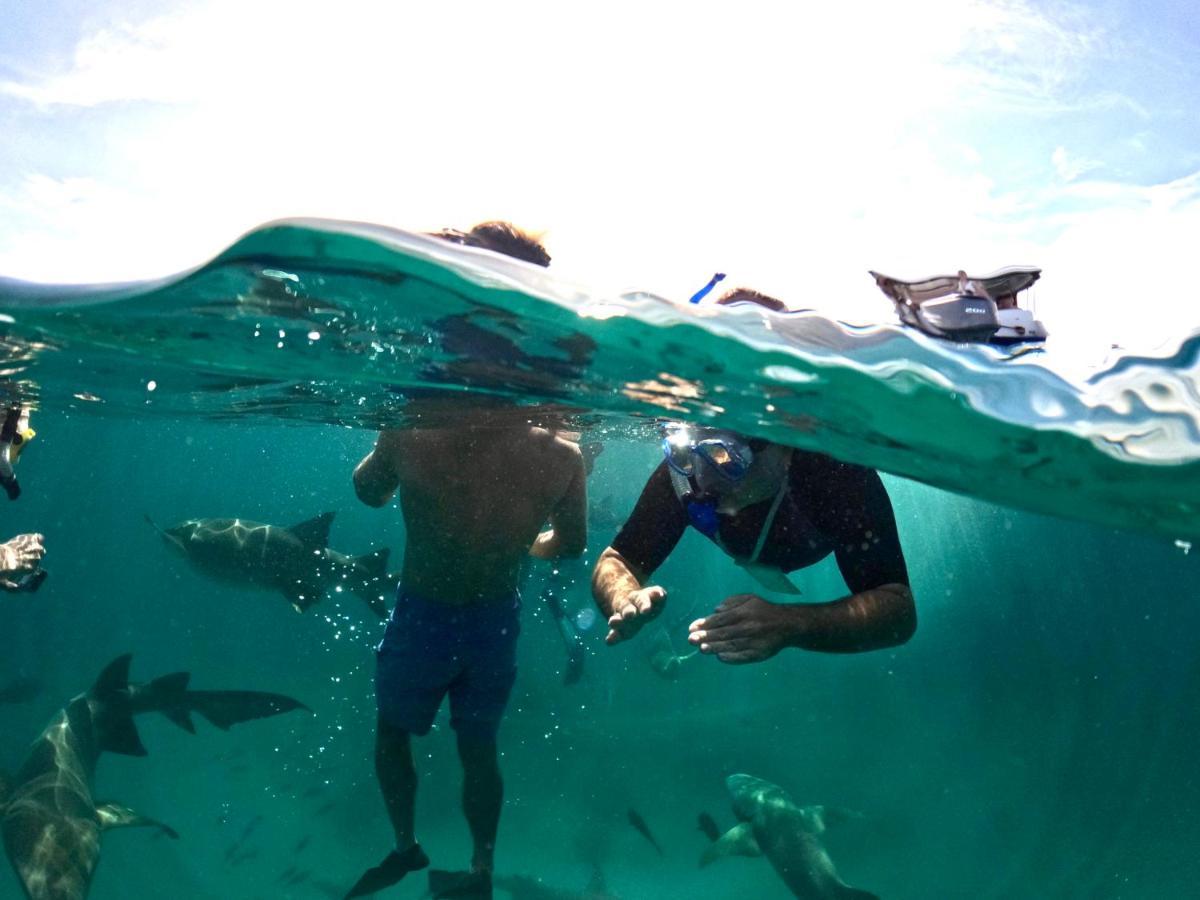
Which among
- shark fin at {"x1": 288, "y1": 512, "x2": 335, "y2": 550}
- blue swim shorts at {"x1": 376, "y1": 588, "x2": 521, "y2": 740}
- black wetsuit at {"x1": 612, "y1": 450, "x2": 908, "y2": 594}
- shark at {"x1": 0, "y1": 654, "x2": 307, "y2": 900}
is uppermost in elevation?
black wetsuit at {"x1": 612, "y1": 450, "x2": 908, "y2": 594}

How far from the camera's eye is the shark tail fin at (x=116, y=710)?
392 inches

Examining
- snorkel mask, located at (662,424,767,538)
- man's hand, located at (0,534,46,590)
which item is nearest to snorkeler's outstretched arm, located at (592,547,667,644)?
snorkel mask, located at (662,424,767,538)

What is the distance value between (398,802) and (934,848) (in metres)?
18.1

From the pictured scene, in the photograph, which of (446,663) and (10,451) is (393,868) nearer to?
(446,663)

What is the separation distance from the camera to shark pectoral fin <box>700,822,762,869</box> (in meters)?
11.2

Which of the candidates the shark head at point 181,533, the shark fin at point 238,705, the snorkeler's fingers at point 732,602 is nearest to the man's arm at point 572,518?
the snorkeler's fingers at point 732,602

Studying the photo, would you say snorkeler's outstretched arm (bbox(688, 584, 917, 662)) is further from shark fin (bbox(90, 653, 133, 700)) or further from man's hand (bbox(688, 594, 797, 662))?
shark fin (bbox(90, 653, 133, 700))

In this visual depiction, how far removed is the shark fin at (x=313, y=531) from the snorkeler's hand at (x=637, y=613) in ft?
33.9

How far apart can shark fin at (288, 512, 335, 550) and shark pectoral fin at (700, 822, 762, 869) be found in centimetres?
875

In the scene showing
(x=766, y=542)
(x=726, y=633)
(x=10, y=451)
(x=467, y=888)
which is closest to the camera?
(x=726, y=633)

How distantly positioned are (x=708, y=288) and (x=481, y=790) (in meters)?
4.68

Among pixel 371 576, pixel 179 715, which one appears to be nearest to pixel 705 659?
pixel 371 576

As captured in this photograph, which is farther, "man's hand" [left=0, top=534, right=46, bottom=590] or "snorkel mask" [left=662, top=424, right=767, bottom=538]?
"man's hand" [left=0, top=534, right=46, bottom=590]

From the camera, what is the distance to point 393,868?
598cm
